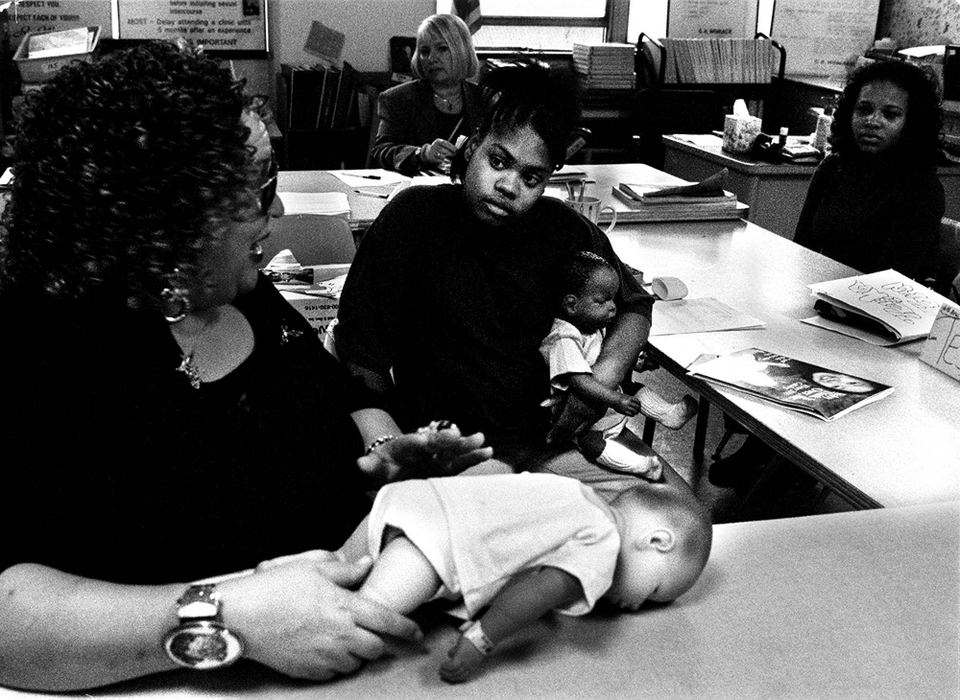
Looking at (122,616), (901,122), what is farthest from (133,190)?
(901,122)

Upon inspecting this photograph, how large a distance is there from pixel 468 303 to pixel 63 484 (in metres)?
1.01

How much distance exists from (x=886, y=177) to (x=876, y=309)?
1062 mm

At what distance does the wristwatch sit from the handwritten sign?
1.58 metres

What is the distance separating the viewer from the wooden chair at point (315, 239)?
253 centimetres

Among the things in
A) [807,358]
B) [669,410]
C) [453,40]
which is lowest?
[669,410]

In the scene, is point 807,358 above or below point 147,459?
below

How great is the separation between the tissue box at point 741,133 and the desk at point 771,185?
60 millimetres

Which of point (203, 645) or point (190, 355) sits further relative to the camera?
point (190, 355)

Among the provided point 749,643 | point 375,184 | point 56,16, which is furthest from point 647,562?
point 56,16

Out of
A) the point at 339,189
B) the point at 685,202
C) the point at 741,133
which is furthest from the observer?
the point at 741,133

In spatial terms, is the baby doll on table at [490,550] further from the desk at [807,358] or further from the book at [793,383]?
the book at [793,383]

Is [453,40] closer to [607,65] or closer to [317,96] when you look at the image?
[317,96]

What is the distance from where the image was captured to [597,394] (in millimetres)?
1809

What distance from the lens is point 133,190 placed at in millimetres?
932
